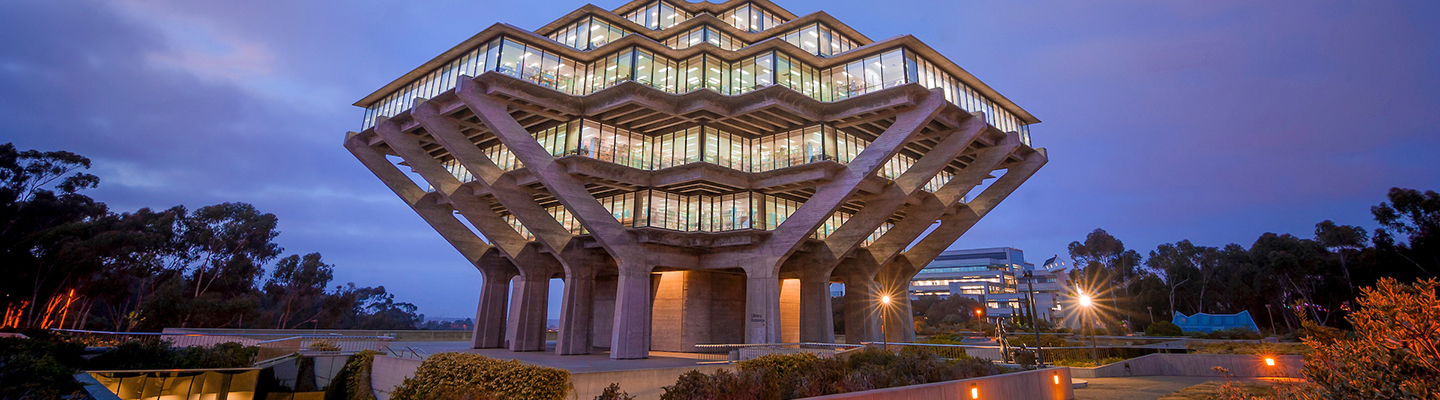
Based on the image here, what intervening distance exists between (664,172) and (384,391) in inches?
577

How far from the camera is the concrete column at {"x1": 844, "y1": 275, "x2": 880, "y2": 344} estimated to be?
36.4 metres

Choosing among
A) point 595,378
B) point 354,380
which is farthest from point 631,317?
point 595,378

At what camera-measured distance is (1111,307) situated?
65375 millimetres

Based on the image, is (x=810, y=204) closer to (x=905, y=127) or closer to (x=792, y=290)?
(x=905, y=127)

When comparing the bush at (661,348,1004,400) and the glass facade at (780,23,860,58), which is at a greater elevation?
the glass facade at (780,23,860,58)

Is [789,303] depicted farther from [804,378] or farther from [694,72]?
[804,378]

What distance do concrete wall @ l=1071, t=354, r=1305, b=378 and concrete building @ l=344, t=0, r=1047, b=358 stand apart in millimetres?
11332

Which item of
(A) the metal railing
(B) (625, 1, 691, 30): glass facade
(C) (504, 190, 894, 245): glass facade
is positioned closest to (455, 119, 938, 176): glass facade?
(C) (504, 190, 894, 245): glass facade

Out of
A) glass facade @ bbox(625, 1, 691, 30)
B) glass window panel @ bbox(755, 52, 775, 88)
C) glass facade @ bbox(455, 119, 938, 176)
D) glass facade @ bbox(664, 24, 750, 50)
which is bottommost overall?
glass facade @ bbox(455, 119, 938, 176)

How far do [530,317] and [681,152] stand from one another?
1335cm

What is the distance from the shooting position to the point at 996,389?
39.2 ft

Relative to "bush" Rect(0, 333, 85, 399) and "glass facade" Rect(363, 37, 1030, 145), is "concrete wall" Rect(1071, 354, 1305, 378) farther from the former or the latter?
"bush" Rect(0, 333, 85, 399)

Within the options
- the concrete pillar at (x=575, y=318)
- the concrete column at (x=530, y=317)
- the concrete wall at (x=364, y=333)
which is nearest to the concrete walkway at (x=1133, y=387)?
the concrete pillar at (x=575, y=318)

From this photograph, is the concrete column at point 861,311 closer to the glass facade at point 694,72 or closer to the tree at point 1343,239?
the glass facade at point 694,72
